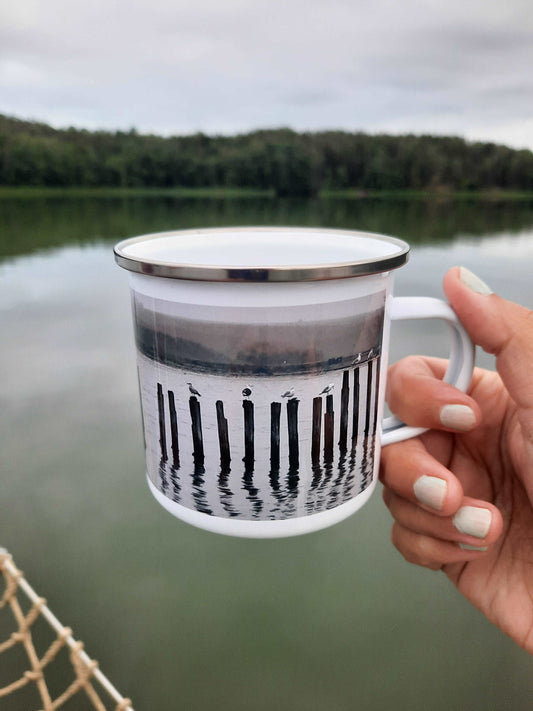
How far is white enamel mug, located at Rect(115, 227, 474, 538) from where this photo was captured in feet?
1.48

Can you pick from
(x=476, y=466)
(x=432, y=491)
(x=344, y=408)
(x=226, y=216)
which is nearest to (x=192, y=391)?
(x=344, y=408)

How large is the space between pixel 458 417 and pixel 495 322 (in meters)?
0.13

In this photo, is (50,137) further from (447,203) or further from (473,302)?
(473,302)

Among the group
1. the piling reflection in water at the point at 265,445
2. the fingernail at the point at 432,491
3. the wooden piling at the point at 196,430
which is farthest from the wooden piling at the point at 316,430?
the fingernail at the point at 432,491

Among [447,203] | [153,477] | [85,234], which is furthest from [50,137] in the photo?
[153,477]

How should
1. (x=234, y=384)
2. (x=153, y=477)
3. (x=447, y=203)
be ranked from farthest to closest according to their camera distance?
(x=447, y=203) → (x=153, y=477) → (x=234, y=384)

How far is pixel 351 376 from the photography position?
1.65 feet

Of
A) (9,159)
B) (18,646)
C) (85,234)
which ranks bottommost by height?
(18,646)

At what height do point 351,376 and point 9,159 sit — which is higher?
point 9,159

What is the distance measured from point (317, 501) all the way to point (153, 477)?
0.19m

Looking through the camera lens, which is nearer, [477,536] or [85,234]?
[477,536]

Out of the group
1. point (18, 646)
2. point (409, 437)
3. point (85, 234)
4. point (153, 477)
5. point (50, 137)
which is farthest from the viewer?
point (50, 137)

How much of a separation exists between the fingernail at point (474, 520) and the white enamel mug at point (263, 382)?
186 millimetres

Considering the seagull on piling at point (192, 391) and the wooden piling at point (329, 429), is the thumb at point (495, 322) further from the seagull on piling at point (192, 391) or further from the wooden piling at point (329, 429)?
the seagull on piling at point (192, 391)
